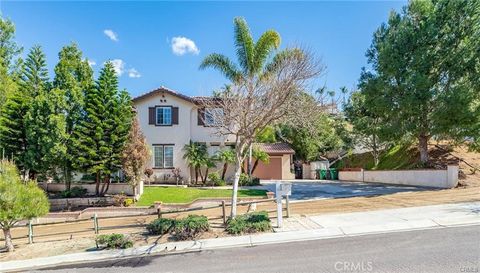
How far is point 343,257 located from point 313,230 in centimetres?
274

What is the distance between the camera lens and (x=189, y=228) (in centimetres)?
1091

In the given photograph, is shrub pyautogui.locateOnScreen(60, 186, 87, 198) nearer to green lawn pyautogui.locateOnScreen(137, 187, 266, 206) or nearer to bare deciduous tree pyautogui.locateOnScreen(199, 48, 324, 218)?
green lawn pyautogui.locateOnScreen(137, 187, 266, 206)

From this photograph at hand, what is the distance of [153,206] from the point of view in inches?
711

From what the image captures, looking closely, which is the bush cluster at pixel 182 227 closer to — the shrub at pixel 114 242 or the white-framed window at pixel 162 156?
the shrub at pixel 114 242

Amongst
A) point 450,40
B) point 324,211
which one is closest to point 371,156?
point 450,40

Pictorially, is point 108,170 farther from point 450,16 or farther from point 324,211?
point 450,16

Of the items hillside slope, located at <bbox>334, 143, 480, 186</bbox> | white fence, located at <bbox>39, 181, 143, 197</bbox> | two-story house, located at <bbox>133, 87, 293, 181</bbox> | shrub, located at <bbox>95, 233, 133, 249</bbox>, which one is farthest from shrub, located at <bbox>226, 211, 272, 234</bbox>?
two-story house, located at <bbox>133, 87, 293, 181</bbox>

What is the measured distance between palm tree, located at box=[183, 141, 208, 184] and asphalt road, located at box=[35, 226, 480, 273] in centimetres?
1661

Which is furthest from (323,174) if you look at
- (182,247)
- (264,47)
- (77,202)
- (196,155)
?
(182,247)

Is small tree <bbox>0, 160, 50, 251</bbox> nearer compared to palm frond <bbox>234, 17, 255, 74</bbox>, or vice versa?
small tree <bbox>0, 160, 50, 251</bbox>

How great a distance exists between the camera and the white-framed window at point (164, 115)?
88.0 ft

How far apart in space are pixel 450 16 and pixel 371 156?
56.9 feet

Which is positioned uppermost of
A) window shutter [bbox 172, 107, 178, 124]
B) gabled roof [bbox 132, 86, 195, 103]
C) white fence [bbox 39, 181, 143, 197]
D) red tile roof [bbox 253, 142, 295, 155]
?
gabled roof [bbox 132, 86, 195, 103]

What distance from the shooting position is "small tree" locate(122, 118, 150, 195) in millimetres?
19672
